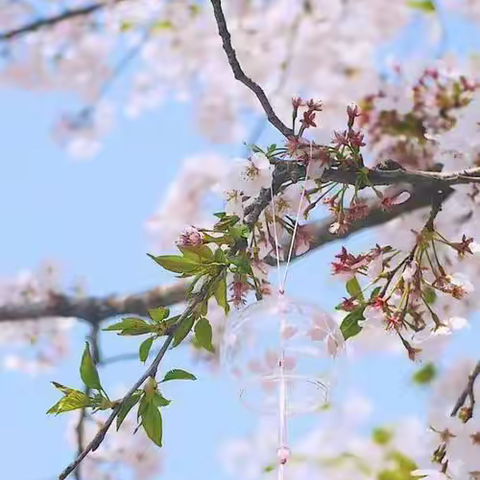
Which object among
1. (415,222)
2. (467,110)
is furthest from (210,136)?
(467,110)

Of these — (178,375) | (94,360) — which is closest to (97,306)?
(94,360)

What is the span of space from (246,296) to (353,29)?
2.28 meters

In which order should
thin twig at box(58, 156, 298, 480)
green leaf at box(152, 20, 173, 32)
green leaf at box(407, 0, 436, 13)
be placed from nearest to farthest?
1. thin twig at box(58, 156, 298, 480)
2. green leaf at box(407, 0, 436, 13)
3. green leaf at box(152, 20, 173, 32)

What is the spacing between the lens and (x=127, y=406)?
64 cm

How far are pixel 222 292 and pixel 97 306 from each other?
72 centimetres

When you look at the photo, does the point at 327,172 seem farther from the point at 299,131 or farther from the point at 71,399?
the point at 71,399

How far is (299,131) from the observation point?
68 centimetres

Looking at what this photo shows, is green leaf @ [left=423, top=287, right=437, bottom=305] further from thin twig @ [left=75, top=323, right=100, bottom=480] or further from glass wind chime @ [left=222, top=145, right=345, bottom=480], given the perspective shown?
thin twig @ [left=75, top=323, right=100, bottom=480]

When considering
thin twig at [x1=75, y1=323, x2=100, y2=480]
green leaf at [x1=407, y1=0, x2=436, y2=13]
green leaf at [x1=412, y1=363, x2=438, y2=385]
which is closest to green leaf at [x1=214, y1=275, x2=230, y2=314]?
thin twig at [x1=75, y1=323, x2=100, y2=480]

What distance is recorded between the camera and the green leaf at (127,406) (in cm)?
63

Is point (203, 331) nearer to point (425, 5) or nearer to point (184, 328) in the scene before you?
point (184, 328)

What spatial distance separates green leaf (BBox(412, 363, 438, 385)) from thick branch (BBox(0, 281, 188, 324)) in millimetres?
553

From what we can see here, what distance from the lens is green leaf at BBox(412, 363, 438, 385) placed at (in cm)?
170

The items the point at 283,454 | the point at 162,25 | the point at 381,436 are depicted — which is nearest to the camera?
the point at 283,454
